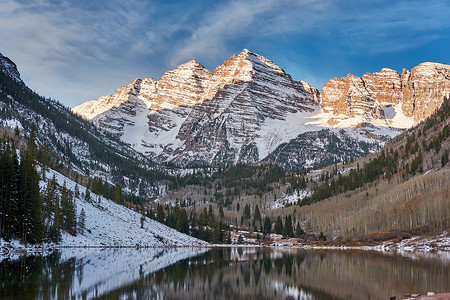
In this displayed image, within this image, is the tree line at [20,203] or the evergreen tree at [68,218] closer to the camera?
the tree line at [20,203]

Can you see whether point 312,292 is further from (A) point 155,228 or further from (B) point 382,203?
(B) point 382,203

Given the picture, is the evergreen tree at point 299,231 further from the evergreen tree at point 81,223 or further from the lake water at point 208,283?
the lake water at point 208,283

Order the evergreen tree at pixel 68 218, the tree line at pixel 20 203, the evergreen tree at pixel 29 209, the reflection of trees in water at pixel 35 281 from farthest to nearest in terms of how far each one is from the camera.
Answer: the evergreen tree at pixel 68 218 → the evergreen tree at pixel 29 209 → the tree line at pixel 20 203 → the reflection of trees in water at pixel 35 281

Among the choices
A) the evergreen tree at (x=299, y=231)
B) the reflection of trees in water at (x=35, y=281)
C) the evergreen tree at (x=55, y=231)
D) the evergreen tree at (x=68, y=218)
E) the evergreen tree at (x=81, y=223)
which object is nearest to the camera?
the reflection of trees in water at (x=35, y=281)

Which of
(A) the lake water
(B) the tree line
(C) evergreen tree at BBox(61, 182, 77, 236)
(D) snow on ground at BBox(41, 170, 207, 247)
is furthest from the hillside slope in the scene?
(B) the tree line

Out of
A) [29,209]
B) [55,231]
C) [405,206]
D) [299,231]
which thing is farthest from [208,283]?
[299,231]

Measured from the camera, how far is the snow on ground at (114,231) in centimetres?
10272

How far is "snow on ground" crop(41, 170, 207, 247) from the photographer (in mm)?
102725

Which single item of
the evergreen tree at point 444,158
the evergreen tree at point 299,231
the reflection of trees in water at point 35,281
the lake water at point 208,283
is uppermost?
the evergreen tree at point 444,158

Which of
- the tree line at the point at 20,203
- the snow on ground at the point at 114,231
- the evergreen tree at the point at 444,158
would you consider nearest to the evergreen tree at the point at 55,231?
the tree line at the point at 20,203

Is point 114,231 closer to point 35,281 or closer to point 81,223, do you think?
point 81,223

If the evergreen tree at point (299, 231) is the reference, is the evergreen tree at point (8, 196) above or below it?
above

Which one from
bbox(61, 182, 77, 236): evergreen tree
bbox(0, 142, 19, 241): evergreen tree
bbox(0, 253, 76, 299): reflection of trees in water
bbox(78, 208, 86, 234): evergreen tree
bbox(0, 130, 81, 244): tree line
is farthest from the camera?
bbox(78, 208, 86, 234): evergreen tree

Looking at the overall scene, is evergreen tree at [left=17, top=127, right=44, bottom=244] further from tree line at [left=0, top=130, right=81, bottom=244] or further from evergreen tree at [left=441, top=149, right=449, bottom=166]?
evergreen tree at [left=441, top=149, right=449, bottom=166]
